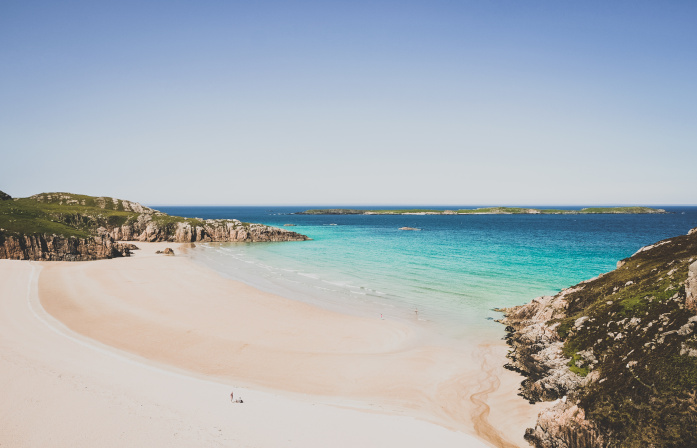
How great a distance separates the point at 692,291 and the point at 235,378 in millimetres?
21856

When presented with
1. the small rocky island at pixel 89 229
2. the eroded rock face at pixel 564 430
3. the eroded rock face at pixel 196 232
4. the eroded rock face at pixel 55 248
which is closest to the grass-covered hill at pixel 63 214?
the small rocky island at pixel 89 229

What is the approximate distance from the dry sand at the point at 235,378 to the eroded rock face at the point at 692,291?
7.83m

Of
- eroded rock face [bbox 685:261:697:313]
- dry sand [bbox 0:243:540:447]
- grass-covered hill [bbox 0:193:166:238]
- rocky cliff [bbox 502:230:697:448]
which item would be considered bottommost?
dry sand [bbox 0:243:540:447]

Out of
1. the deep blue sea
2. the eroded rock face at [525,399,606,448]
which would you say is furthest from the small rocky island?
the eroded rock face at [525,399,606,448]

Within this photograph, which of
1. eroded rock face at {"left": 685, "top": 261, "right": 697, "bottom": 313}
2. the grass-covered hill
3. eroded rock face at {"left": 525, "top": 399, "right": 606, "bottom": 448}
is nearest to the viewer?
eroded rock face at {"left": 525, "top": 399, "right": 606, "bottom": 448}

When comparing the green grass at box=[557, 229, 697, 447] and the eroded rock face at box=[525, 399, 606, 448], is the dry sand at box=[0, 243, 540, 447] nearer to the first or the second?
the eroded rock face at box=[525, 399, 606, 448]

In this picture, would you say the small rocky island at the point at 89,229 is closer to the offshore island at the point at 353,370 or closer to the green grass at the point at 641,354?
the offshore island at the point at 353,370

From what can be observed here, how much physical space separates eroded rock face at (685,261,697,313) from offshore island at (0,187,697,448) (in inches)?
3.3

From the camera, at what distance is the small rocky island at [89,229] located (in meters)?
54.4

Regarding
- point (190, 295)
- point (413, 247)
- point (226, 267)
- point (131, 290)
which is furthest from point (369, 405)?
point (413, 247)

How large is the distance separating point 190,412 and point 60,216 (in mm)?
88075

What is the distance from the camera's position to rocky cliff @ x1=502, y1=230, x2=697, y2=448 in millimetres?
11781

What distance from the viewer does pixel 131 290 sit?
38438 millimetres

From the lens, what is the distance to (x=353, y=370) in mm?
20859
